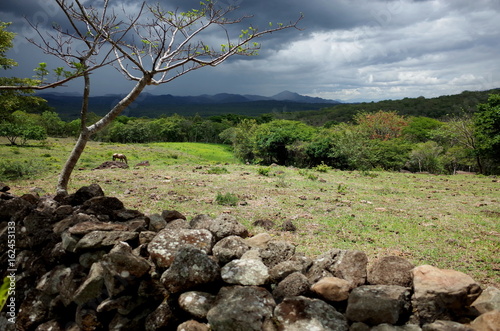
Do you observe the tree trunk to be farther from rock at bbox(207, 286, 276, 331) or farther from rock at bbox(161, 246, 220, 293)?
rock at bbox(207, 286, 276, 331)

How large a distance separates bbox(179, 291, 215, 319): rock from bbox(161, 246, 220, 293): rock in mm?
103

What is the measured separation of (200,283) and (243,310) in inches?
29.9

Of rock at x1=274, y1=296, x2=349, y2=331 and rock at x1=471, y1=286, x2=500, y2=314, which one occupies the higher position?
rock at x1=471, y1=286, x2=500, y2=314

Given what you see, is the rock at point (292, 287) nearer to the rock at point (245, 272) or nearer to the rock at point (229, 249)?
the rock at point (245, 272)

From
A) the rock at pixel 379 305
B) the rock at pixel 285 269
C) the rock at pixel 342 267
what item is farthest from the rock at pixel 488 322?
the rock at pixel 285 269

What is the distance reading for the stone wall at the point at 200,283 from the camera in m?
2.72

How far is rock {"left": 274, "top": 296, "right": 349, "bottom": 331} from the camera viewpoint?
2737mm

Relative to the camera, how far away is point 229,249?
3857 mm

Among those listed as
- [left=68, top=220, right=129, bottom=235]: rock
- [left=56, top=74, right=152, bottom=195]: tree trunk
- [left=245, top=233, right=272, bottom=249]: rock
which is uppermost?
[left=56, top=74, right=152, bottom=195]: tree trunk

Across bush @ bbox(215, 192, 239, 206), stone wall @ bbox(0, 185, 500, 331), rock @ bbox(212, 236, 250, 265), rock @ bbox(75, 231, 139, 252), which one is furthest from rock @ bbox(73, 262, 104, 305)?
bush @ bbox(215, 192, 239, 206)

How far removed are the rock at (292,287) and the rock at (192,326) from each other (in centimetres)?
86

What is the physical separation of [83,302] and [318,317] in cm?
320

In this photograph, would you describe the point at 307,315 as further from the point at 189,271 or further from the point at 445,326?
the point at 189,271

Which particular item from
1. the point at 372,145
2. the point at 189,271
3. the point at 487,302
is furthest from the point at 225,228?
the point at 372,145
